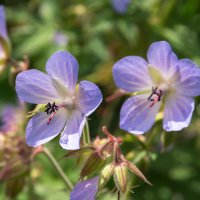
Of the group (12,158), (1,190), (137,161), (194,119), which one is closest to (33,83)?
(12,158)

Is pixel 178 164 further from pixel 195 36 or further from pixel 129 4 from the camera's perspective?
pixel 129 4

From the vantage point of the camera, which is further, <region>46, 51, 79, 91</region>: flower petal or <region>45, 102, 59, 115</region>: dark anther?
<region>45, 102, 59, 115</region>: dark anther

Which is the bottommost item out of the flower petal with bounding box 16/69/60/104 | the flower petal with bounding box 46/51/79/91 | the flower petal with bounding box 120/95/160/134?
the flower petal with bounding box 120/95/160/134

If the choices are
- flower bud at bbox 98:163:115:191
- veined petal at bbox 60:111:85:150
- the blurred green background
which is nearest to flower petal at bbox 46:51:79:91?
veined petal at bbox 60:111:85:150

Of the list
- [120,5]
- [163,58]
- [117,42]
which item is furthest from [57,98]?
[117,42]

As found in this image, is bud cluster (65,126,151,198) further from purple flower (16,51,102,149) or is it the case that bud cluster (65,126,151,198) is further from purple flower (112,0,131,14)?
purple flower (112,0,131,14)

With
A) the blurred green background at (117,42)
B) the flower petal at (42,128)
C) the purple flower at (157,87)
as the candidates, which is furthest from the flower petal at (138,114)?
the blurred green background at (117,42)

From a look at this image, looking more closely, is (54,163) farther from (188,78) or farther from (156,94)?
(188,78)
